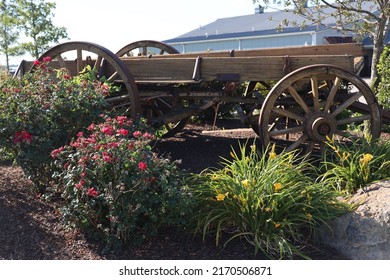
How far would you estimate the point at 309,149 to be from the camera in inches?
227

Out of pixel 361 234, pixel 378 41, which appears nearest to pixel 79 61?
pixel 361 234

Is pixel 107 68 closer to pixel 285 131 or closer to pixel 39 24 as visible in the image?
pixel 285 131

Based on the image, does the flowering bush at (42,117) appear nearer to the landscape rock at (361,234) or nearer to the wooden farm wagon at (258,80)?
the wooden farm wagon at (258,80)

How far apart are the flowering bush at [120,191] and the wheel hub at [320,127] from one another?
2026 mm

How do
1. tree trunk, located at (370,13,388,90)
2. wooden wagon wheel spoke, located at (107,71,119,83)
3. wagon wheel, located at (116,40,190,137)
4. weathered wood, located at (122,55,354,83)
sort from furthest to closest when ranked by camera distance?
tree trunk, located at (370,13,388,90), wagon wheel, located at (116,40,190,137), wooden wagon wheel spoke, located at (107,71,119,83), weathered wood, located at (122,55,354,83)

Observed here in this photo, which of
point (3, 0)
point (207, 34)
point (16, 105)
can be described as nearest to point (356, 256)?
point (16, 105)

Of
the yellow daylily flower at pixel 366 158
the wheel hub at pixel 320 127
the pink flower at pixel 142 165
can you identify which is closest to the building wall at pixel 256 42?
the wheel hub at pixel 320 127

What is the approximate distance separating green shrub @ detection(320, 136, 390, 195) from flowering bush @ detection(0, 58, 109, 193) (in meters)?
2.25

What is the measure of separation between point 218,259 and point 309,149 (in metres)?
2.19

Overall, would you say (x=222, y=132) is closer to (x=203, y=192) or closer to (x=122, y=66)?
(x=122, y=66)

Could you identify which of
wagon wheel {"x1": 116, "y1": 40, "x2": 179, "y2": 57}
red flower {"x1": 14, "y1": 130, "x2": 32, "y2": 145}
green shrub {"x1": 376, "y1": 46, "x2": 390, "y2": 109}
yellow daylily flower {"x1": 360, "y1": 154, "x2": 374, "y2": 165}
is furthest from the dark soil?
green shrub {"x1": 376, "y1": 46, "x2": 390, "y2": 109}

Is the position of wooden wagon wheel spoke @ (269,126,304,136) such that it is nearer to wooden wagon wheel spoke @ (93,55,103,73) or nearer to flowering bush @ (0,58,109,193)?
flowering bush @ (0,58,109,193)

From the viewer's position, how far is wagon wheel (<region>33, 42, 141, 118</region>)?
576 cm

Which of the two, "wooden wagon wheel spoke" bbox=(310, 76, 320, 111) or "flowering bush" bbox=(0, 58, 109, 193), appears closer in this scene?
"flowering bush" bbox=(0, 58, 109, 193)
